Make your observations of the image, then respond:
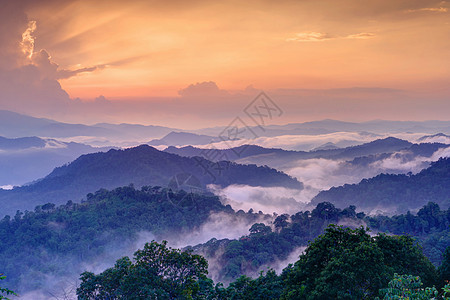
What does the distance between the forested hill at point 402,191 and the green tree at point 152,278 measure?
12920 centimetres

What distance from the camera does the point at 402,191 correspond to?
161 meters

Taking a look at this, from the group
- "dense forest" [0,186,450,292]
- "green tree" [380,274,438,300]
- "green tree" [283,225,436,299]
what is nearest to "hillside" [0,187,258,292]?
"dense forest" [0,186,450,292]

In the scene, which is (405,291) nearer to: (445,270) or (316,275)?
(316,275)

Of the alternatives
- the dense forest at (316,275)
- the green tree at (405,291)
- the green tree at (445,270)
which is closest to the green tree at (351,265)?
the dense forest at (316,275)

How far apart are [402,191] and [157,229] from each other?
106 metres

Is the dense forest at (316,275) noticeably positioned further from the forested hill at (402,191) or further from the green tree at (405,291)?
the forested hill at (402,191)

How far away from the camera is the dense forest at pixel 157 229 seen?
241 ft

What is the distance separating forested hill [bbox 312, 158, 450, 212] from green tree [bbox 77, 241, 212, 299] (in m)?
129

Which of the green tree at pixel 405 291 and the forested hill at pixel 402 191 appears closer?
the green tree at pixel 405 291

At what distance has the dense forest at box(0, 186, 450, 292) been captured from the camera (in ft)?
241

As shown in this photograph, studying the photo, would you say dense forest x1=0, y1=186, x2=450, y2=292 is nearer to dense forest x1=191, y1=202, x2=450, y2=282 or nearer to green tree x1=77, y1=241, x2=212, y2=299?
dense forest x1=191, y1=202, x2=450, y2=282

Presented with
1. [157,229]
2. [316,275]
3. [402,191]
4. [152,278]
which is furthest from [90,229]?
[402,191]

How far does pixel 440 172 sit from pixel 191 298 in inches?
6161

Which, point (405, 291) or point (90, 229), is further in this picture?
point (90, 229)
